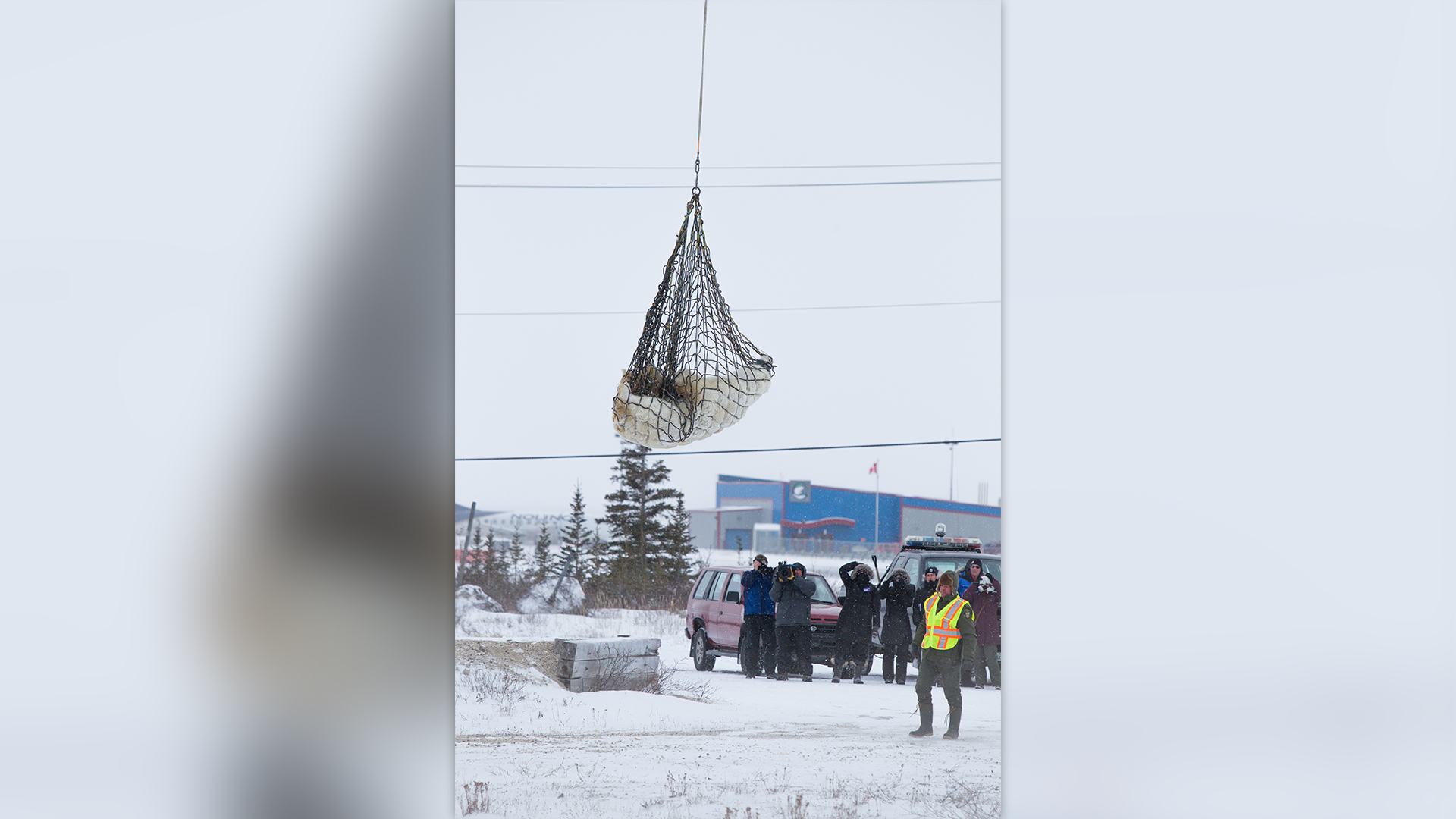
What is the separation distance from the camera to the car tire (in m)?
3.23

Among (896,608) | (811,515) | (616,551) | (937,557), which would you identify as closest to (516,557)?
(616,551)

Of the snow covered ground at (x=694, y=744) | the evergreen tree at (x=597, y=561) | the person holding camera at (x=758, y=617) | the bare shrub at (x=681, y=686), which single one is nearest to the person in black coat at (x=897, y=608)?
the snow covered ground at (x=694, y=744)

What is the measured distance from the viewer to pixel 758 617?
3279 mm

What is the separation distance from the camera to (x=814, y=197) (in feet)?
10.8

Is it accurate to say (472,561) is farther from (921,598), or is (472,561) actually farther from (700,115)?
(700,115)

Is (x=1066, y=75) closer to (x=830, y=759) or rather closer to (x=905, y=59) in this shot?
(x=905, y=59)

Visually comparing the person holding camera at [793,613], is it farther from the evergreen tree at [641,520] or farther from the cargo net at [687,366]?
the cargo net at [687,366]

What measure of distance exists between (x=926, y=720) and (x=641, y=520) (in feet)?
3.45

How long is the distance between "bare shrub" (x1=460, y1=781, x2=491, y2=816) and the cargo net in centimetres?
112

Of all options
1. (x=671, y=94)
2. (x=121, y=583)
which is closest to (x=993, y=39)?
(x=671, y=94)

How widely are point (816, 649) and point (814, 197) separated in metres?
1.41

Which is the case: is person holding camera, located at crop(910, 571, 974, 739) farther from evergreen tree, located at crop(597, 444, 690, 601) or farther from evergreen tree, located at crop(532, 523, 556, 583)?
evergreen tree, located at crop(532, 523, 556, 583)

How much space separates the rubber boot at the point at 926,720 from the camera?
3174mm

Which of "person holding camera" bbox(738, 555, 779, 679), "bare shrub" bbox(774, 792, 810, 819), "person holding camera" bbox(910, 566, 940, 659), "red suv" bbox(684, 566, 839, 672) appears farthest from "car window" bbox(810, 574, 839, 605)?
"bare shrub" bbox(774, 792, 810, 819)
